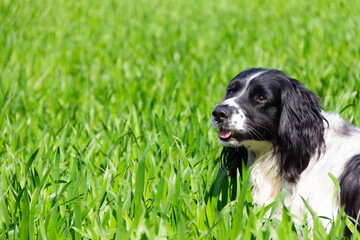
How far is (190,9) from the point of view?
406 inches

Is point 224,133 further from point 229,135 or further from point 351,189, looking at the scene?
point 351,189

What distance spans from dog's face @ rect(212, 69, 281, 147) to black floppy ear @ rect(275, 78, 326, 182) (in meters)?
0.05

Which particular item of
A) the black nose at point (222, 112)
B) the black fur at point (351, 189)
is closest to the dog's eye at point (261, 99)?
the black nose at point (222, 112)

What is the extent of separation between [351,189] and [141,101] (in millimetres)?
2546

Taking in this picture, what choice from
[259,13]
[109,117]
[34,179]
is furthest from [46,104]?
[259,13]

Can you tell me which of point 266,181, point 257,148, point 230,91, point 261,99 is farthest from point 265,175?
point 230,91

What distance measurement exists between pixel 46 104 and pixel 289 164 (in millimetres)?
2774

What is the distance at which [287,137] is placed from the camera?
2.45 m

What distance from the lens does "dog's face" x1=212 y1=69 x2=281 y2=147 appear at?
8.10ft

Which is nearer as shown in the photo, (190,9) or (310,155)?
(310,155)

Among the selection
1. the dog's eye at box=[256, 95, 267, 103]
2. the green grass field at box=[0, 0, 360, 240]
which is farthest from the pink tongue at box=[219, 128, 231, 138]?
the dog's eye at box=[256, 95, 267, 103]

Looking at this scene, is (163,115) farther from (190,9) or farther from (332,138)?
(190,9)

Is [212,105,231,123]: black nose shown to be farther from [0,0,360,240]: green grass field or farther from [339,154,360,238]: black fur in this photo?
[339,154,360,238]: black fur

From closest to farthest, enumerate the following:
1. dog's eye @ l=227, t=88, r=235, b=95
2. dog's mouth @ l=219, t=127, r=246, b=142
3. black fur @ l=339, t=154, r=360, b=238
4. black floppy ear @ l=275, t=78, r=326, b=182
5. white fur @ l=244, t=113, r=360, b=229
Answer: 1. black fur @ l=339, t=154, r=360, b=238
2. white fur @ l=244, t=113, r=360, b=229
3. black floppy ear @ l=275, t=78, r=326, b=182
4. dog's mouth @ l=219, t=127, r=246, b=142
5. dog's eye @ l=227, t=88, r=235, b=95
